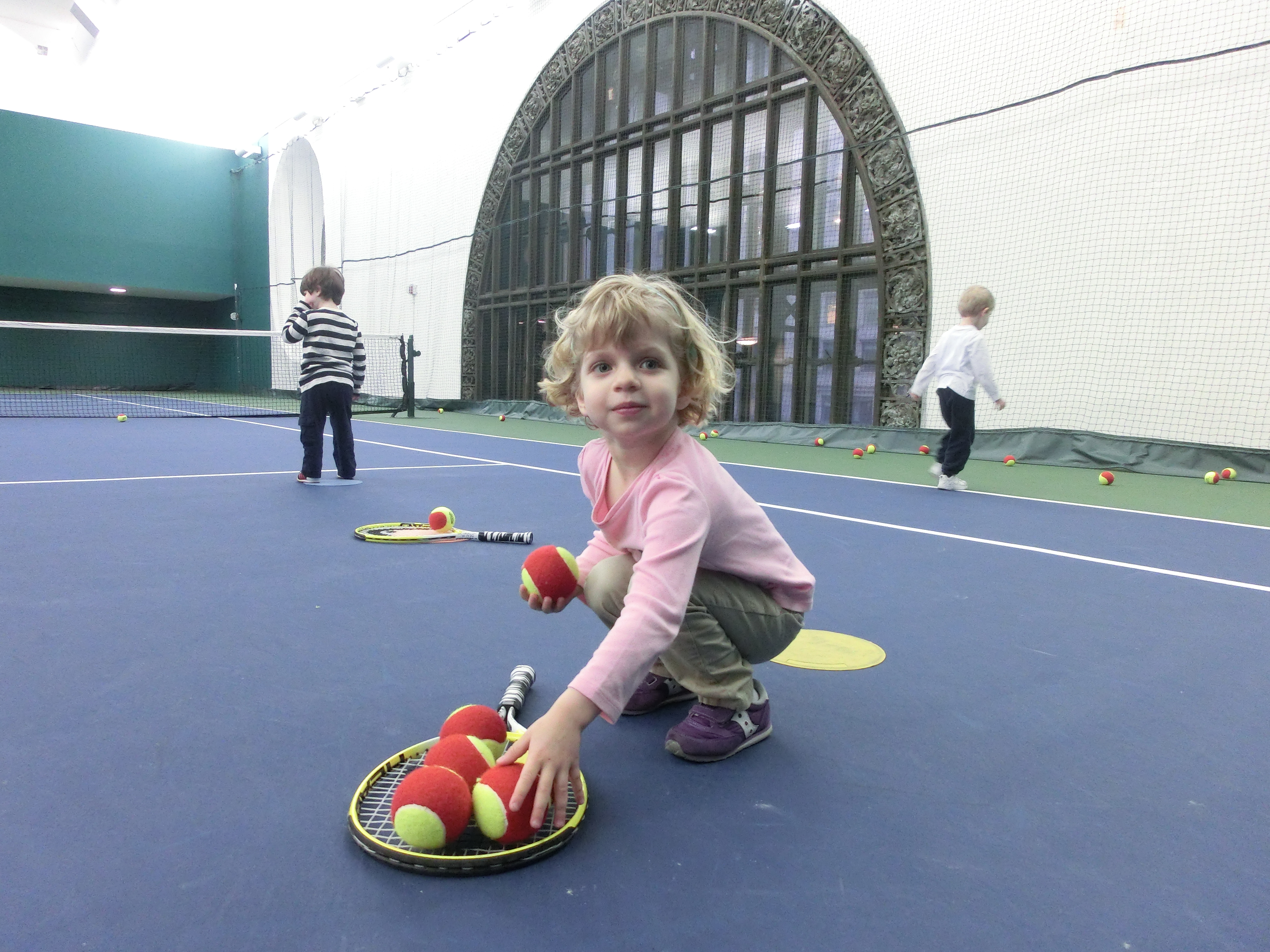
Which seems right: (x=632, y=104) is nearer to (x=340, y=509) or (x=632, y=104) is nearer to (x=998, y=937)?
(x=340, y=509)

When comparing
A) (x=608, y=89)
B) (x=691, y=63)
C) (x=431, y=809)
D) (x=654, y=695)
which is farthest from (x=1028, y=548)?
(x=608, y=89)

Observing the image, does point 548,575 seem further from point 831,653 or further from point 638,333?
point 831,653

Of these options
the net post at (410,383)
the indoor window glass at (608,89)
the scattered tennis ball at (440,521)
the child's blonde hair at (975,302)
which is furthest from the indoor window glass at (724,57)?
the scattered tennis ball at (440,521)

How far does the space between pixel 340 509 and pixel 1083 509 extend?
13.6ft

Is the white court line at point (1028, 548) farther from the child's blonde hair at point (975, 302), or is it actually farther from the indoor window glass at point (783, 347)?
the indoor window glass at point (783, 347)

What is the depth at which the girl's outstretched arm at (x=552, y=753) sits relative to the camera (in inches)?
46.6

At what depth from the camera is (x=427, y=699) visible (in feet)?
5.95

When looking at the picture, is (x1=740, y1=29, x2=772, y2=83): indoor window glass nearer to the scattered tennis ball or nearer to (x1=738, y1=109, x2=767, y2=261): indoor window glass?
(x1=738, y1=109, x2=767, y2=261): indoor window glass

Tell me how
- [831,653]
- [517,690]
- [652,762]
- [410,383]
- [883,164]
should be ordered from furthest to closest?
[410,383] → [883,164] → [831,653] → [517,690] → [652,762]

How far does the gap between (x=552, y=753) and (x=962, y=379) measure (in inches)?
205

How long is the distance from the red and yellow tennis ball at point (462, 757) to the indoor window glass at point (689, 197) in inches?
409

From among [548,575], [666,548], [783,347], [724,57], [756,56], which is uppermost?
[724,57]

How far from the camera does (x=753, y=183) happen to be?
412 inches

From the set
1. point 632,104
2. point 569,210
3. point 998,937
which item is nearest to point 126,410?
point 569,210
